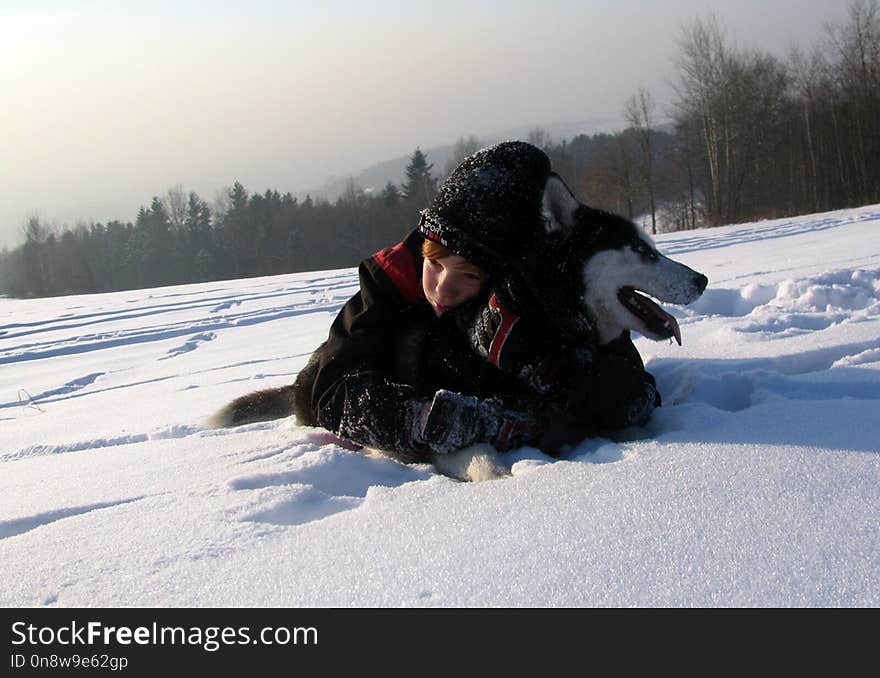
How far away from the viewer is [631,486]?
1.47 meters

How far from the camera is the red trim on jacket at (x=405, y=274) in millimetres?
2416

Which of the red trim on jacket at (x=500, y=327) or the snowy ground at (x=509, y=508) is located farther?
the red trim on jacket at (x=500, y=327)

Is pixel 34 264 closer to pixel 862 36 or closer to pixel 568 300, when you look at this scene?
pixel 862 36

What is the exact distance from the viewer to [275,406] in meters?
3.00

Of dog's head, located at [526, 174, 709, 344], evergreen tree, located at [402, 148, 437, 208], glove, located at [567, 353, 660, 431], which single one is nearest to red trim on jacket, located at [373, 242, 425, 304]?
dog's head, located at [526, 174, 709, 344]

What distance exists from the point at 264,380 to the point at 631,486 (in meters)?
2.88

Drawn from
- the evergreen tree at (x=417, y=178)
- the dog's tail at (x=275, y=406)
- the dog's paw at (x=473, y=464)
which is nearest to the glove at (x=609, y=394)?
the dog's paw at (x=473, y=464)

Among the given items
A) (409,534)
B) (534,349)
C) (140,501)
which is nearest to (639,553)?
(409,534)

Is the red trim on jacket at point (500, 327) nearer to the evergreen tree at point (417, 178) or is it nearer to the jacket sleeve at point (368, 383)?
the jacket sleeve at point (368, 383)

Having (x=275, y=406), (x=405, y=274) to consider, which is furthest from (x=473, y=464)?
(x=275, y=406)

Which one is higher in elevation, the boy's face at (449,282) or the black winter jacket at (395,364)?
the boy's face at (449,282)

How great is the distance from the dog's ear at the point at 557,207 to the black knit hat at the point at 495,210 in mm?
30

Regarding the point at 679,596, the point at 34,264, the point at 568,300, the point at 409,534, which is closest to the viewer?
the point at 679,596

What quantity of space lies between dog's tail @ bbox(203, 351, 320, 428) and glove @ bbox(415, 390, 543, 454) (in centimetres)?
75
